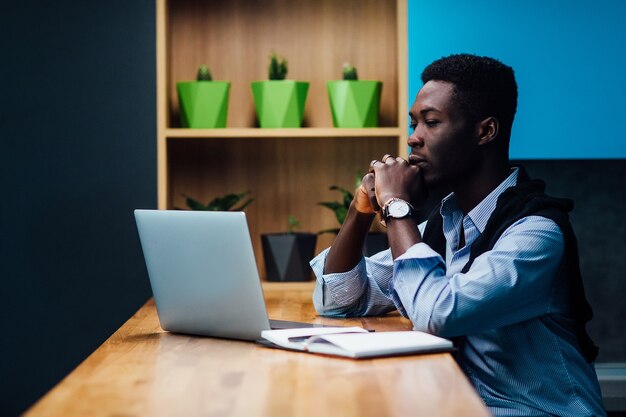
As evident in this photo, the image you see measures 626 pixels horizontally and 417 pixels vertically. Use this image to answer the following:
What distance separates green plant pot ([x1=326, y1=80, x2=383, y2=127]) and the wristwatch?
0.92m

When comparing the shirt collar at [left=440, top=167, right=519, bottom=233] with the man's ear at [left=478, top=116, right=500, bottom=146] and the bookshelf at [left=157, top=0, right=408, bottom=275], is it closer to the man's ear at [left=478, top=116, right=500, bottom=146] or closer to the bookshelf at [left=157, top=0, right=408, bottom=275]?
A: the man's ear at [left=478, top=116, right=500, bottom=146]

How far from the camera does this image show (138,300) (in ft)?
11.1

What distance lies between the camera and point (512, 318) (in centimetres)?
165

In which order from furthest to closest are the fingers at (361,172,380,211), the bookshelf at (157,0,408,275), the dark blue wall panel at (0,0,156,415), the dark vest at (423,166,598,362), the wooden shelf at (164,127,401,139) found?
the dark blue wall panel at (0,0,156,415) → the bookshelf at (157,0,408,275) → the wooden shelf at (164,127,401,139) → the fingers at (361,172,380,211) → the dark vest at (423,166,598,362)

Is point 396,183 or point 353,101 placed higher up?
point 353,101

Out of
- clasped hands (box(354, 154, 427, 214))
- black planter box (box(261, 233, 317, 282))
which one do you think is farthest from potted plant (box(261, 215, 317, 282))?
clasped hands (box(354, 154, 427, 214))

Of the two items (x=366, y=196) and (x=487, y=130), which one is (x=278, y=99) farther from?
(x=487, y=130)

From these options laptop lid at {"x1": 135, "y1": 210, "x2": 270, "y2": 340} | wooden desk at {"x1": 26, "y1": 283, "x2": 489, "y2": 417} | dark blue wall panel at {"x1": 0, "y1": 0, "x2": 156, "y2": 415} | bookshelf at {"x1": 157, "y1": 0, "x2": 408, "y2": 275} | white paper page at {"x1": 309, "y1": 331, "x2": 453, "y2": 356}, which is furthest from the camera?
dark blue wall panel at {"x1": 0, "y1": 0, "x2": 156, "y2": 415}

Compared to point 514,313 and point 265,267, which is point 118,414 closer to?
point 514,313

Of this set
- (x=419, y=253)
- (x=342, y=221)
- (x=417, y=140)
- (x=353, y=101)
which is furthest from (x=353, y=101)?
(x=419, y=253)

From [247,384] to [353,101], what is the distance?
1.51m

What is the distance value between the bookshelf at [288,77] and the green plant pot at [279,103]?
0.74 feet

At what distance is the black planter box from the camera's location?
271 cm

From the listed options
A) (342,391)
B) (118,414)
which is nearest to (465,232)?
(342,391)
